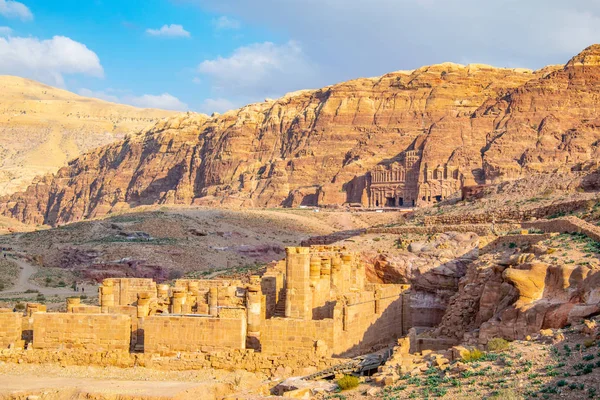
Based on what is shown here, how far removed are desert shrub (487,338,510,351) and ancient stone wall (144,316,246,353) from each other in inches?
196

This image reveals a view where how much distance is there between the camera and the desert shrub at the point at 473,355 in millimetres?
14359

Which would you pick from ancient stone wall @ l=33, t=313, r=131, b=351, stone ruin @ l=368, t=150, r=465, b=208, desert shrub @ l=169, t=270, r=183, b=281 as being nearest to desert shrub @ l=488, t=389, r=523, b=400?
ancient stone wall @ l=33, t=313, r=131, b=351

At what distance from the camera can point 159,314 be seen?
60.9ft

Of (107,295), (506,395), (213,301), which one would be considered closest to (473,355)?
(506,395)

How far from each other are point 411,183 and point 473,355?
2938 inches

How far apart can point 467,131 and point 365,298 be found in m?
73.3

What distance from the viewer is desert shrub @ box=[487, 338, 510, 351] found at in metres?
14.7

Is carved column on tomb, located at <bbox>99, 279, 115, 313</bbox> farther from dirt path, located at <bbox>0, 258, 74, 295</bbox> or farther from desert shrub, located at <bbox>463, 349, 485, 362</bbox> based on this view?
dirt path, located at <bbox>0, 258, 74, 295</bbox>

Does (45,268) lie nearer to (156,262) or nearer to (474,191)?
(156,262)

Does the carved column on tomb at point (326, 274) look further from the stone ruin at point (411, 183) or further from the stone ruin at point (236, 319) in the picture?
the stone ruin at point (411, 183)

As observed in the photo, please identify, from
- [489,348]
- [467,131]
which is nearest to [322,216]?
[467,131]

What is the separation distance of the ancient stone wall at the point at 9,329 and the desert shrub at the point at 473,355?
948 cm

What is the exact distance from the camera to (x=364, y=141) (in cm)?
10294

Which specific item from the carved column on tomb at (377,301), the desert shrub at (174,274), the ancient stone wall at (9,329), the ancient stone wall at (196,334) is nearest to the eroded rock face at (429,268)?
the carved column on tomb at (377,301)
